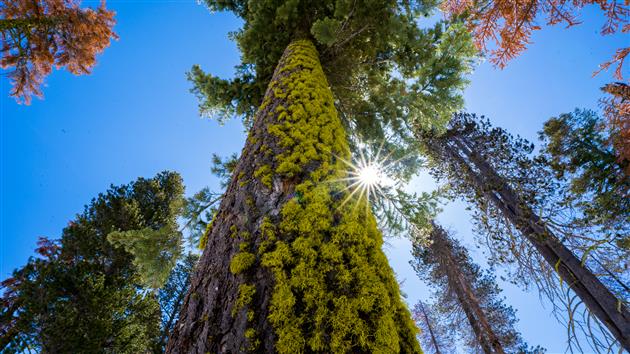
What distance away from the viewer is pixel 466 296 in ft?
34.3

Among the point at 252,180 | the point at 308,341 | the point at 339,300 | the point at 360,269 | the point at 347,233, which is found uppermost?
the point at 252,180

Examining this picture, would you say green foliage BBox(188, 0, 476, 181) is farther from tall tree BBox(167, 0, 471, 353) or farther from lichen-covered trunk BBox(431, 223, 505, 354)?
lichen-covered trunk BBox(431, 223, 505, 354)

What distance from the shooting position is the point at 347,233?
5.79 feet

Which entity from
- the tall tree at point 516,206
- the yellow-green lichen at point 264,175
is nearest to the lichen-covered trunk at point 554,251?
the tall tree at point 516,206

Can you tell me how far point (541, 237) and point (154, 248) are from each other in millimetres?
8674

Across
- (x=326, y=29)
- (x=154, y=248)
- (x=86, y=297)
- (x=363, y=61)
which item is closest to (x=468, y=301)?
(x=363, y=61)

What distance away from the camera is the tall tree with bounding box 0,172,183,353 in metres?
6.48

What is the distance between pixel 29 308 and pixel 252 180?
904 centimetres

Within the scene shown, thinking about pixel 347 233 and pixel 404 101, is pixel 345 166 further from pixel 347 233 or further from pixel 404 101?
pixel 404 101

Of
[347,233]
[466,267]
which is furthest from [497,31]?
[466,267]

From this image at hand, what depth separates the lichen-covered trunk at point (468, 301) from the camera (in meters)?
9.05

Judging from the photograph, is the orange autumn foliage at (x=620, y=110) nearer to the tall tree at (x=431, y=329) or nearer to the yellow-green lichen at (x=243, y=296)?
the yellow-green lichen at (x=243, y=296)

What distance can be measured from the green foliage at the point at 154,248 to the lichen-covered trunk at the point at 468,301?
7799mm

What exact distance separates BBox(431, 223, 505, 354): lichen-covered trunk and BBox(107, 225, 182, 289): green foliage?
7.80 metres
